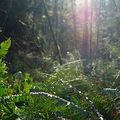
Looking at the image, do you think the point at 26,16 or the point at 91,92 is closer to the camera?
the point at 91,92

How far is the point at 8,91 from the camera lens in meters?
3.43

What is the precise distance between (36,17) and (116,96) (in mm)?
12967

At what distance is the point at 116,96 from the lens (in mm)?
2746

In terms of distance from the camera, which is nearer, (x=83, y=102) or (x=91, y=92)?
(x=83, y=102)

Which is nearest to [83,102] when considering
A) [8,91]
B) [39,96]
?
[39,96]

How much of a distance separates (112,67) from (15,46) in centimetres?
775

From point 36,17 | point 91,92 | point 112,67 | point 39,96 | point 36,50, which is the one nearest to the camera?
point 39,96

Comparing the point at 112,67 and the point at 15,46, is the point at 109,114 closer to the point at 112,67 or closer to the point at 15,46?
the point at 112,67

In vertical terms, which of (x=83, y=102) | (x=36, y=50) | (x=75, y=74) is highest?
(x=83, y=102)

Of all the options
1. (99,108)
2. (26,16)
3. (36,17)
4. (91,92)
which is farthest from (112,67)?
(36,17)

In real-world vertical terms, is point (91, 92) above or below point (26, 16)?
above

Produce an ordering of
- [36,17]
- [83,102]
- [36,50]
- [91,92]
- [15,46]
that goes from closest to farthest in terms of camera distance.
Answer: [83,102] < [91,92] < [15,46] < [36,50] < [36,17]

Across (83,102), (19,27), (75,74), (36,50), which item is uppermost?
(83,102)

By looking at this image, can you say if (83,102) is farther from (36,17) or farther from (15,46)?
(36,17)
